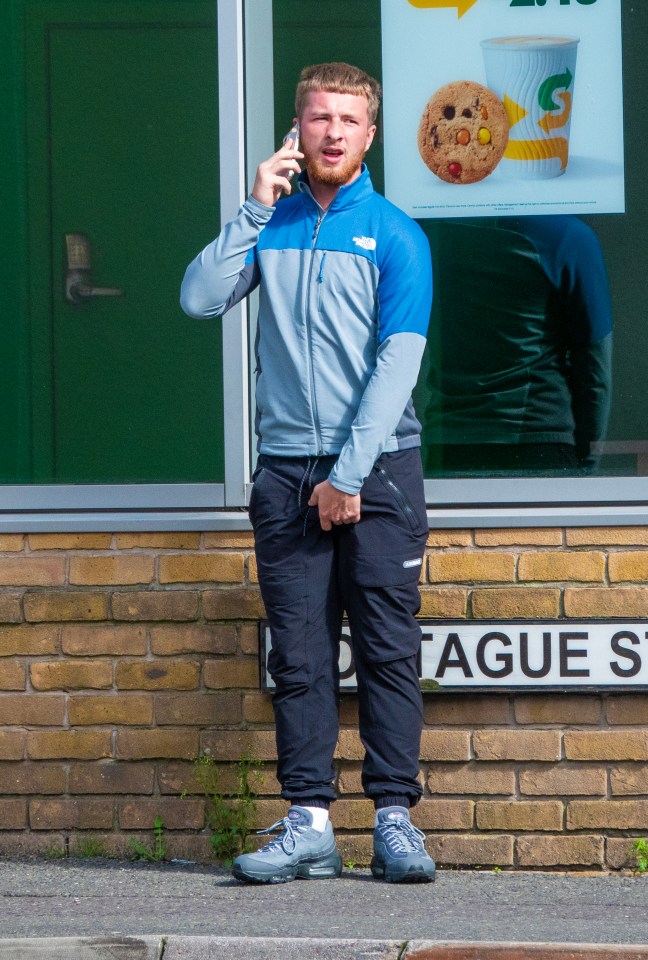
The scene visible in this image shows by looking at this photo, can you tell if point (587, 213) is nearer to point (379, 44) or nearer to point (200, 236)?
point (379, 44)

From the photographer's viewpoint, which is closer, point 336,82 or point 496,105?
point 336,82

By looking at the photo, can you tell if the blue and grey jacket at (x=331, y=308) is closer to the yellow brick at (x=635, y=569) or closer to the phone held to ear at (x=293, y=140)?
the phone held to ear at (x=293, y=140)

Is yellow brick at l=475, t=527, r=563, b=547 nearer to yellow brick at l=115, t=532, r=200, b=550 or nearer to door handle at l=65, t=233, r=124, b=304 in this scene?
yellow brick at l=115, t=532, r=200, b=550

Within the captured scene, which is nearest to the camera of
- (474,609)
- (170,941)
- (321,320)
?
(170,941)

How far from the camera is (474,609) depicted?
166 inches

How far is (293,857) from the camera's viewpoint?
3.76m

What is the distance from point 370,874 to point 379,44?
2.54 meters

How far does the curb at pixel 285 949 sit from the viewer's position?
3.11 meters

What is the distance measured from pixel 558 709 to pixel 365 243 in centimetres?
151

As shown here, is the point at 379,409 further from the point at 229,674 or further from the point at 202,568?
the point at 229,674

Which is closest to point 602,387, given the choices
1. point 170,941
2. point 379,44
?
point 379,44

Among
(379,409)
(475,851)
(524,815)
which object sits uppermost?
(379,409)

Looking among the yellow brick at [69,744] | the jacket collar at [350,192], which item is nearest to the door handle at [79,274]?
the jacket collar at [350,192]

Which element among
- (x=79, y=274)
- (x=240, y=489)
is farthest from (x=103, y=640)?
(x=79, y=274)
